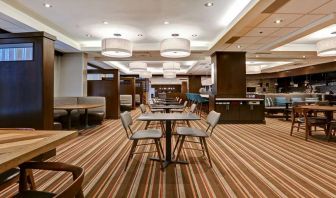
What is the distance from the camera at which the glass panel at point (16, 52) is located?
3.61m

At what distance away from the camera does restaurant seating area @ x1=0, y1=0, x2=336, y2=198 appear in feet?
8.48

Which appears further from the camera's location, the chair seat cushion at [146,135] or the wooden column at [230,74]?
the wooden column at [230,74]

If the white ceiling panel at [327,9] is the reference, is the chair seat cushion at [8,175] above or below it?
below

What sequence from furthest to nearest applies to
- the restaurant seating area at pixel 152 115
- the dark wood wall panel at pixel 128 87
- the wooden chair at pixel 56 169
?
1. the dark wood wall panel at pixel 128 87
2. the restaurant seating area at pixel 152 115
3. the wooden chair at pixel 56 169

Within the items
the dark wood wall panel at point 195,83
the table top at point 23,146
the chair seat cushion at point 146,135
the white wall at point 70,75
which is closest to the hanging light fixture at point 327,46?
the chair seat cushion at point 146,135

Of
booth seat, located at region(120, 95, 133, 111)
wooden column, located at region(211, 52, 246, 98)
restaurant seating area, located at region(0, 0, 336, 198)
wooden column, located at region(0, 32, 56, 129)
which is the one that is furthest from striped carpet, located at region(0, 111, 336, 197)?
booth seat, located at region(120, 95, 133, 111)

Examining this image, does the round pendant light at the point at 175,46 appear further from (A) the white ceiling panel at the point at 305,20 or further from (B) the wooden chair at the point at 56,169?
(B) the wooden chair at the point at 56,169

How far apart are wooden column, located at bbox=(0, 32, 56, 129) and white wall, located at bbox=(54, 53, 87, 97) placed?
17.3 ft

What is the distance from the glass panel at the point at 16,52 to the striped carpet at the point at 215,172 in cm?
186

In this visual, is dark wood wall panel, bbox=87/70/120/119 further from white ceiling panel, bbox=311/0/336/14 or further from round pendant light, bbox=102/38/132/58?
white ceiling panel, bbox=311/0/336/14

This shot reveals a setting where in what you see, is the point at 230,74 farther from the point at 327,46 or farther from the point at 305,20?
the point at 305,20

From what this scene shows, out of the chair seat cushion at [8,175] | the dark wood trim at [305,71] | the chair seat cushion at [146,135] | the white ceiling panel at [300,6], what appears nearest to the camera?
the chair seat cushion at [8,175]

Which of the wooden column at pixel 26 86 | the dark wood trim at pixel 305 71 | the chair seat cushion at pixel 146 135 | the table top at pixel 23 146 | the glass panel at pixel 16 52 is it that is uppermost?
the dark wood trim at pixel 305 71

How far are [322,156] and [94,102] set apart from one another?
274 inches
